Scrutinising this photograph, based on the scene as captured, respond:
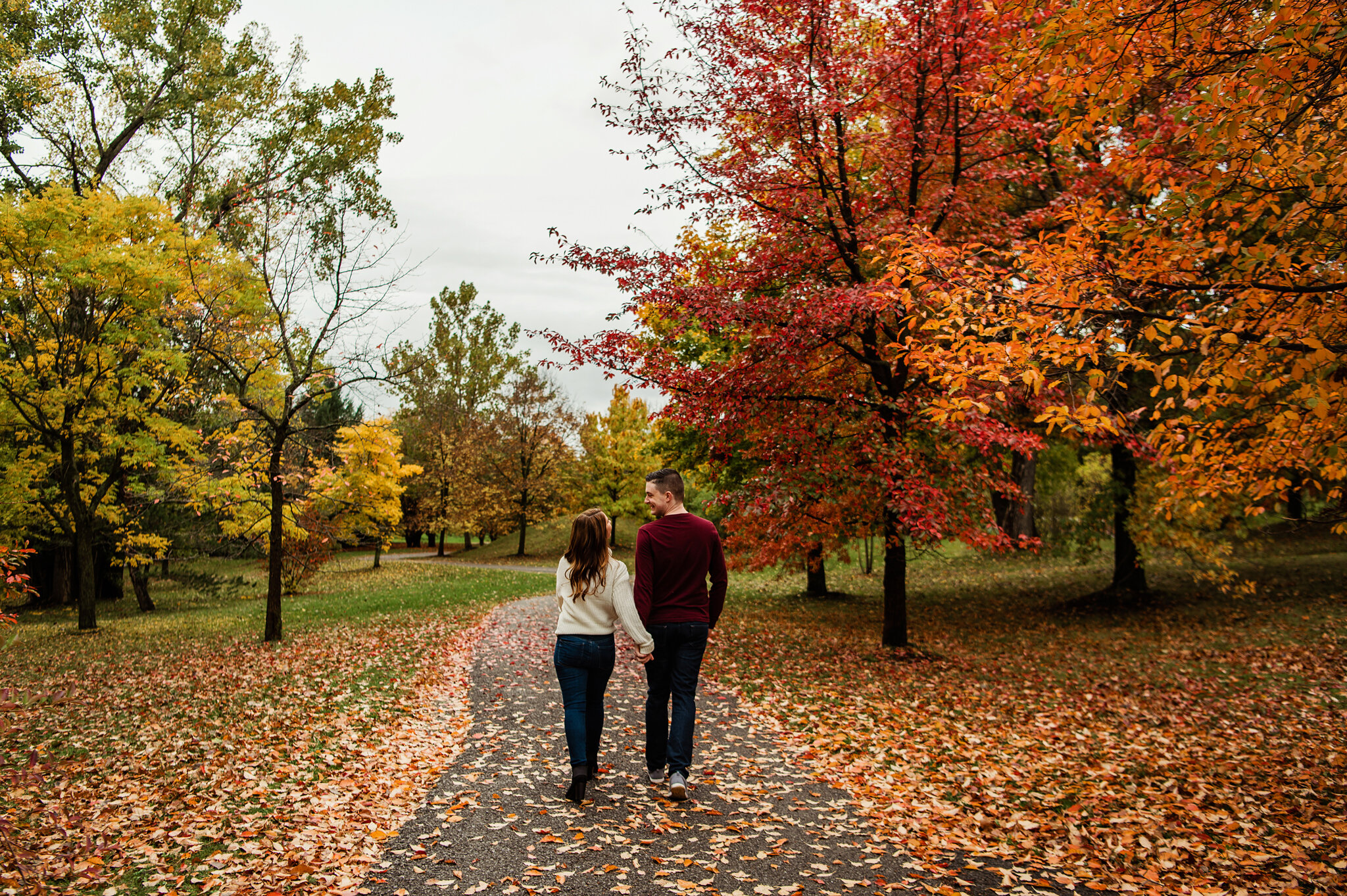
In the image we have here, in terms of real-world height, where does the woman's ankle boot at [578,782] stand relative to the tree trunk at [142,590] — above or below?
above

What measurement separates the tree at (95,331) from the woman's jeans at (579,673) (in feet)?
38.0

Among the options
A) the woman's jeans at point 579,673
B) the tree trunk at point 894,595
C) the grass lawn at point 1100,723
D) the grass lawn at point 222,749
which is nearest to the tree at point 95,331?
the grass lawn at point 222,749

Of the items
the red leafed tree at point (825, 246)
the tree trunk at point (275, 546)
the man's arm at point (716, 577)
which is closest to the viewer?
the man's arm at point (716, 577)

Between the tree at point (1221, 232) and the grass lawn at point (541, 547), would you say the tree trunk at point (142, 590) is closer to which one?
the grass lawn at point (541, 547)

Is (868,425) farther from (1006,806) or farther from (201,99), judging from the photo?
(201,99)

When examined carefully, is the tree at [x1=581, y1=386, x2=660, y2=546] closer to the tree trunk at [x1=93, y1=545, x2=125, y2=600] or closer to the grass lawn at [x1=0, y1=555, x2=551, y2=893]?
the tree trunk at [x1=93, y1=545, x2=125, y2=600]

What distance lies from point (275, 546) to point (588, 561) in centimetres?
1024

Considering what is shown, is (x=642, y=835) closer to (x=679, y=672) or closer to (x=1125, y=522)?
(x=679, y=672)

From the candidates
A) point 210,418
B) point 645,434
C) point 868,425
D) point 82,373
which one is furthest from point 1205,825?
point 645,434

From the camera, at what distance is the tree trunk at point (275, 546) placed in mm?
12969

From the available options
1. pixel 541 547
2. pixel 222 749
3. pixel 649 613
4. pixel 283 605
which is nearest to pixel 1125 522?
pixel 649 613

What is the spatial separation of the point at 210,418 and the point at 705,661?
2089 cm

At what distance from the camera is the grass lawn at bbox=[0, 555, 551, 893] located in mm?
4258

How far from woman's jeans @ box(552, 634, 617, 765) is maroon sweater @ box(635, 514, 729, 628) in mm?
381
